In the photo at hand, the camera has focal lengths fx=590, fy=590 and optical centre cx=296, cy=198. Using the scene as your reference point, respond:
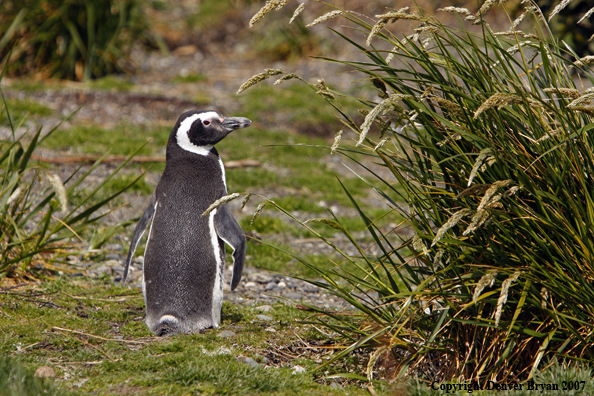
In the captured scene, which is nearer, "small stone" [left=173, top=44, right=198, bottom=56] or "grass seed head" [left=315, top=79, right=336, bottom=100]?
"grass seed head" [left=315, top=79, right=336, bottom=100]

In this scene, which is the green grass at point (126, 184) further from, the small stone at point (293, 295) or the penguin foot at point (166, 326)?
the penguin foot at point (166, 326)

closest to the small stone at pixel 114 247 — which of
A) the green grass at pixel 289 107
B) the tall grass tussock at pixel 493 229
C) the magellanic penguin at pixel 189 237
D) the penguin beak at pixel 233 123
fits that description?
the magellanic penguin at pixel 189 237

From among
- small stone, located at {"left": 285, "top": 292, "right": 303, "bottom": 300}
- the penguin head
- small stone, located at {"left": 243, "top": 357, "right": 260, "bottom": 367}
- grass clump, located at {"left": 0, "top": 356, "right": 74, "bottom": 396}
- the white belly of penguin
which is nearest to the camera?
grass clump, located at {"left": 0, "top": 356, "right": 74, "bottom": 396}

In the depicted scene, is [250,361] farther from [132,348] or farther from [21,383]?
[21,383]

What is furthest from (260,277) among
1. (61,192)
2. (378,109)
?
(378,109)

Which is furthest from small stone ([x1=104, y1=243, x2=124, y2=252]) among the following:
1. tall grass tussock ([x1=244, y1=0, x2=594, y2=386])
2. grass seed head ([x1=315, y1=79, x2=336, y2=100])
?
grass seed head ([x1=315, y1=79, x2=336, y2=100])

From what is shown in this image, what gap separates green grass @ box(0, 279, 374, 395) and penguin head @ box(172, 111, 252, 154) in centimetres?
108

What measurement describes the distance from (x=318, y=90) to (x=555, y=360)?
1.55m

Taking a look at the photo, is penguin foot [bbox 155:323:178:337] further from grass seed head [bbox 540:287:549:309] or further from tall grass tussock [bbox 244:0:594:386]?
grass seed head [bbox 540:287:549:309]

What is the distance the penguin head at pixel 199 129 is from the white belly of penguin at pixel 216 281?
0.45 metres

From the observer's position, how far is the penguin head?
11.7ft

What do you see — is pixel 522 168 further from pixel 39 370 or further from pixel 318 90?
pixel 39 370

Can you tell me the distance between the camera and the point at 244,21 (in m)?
14.9

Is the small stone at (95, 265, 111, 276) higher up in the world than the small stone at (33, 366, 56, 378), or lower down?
lower down
